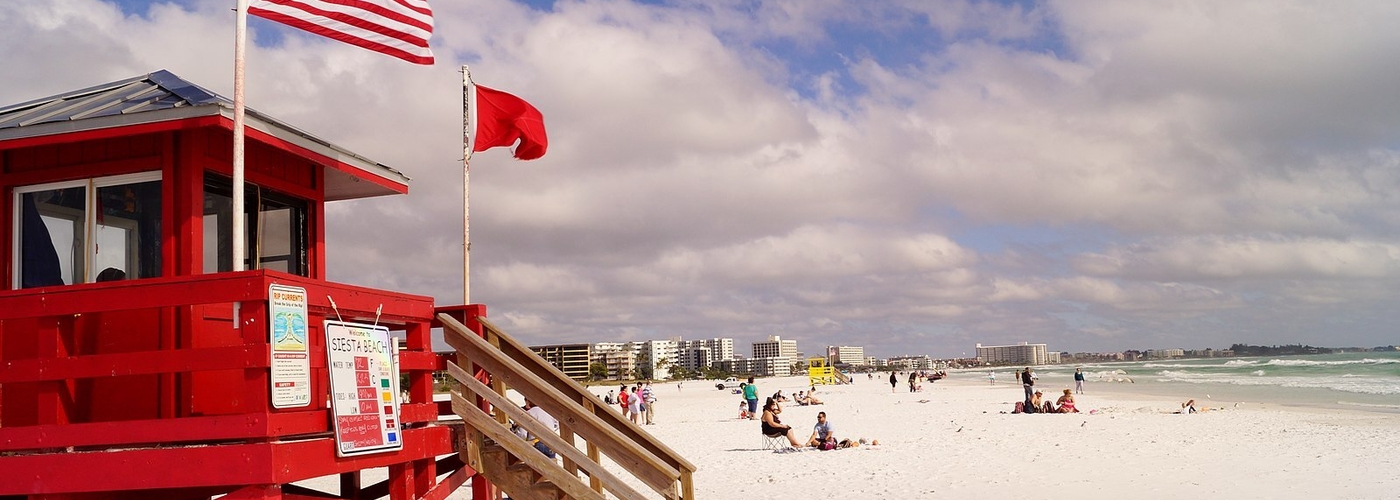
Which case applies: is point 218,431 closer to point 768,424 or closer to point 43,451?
point 43,451

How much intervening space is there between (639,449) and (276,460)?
2.46 m

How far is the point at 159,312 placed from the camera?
680 cm

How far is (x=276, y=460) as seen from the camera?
5727 millimetres

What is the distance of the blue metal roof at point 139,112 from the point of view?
6773mm

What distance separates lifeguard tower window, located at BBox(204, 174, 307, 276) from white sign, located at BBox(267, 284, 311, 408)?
134cm

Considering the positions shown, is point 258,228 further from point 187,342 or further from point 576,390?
point 576,390

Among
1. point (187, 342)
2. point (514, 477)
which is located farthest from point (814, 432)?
point (187, 342)

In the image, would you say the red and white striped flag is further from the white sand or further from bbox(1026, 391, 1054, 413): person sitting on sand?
bbox(1026, 391, 1054, 413): person sitting on sand

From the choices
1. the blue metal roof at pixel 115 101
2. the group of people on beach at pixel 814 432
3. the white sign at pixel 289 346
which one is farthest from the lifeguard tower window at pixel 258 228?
the group of people on beach at pixel 814 432

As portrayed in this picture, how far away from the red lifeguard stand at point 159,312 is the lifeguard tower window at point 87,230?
1 cm

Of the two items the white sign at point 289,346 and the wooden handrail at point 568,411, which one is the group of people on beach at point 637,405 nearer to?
the wooden handrail at point 568,411

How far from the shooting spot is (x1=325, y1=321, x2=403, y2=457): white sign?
6246 millimetres

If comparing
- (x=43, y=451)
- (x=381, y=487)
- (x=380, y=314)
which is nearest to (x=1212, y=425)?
(x=381, y=487)

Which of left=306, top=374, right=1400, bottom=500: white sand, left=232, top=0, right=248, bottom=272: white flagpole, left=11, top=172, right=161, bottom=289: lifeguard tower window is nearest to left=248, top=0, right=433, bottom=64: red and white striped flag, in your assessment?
left=232, top=0, right=248, bottom=272: white flagpole
